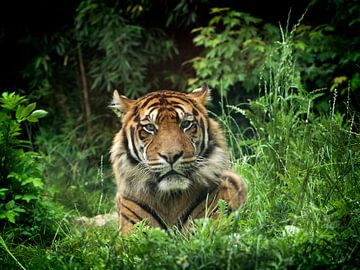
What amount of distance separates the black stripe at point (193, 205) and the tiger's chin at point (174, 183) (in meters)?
0.19

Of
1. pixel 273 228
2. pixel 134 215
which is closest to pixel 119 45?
pixel 134 215

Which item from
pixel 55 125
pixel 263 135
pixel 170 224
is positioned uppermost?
pixel 263 135

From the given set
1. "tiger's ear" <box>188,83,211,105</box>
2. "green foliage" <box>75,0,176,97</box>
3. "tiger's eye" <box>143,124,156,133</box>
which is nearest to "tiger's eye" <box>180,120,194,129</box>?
"tiger's eye" <box>143,124,156,133</box>

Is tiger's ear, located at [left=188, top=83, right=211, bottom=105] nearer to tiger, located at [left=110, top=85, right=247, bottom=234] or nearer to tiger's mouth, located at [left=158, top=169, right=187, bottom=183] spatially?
tiger, located at [left=110, top=85, right=247, bottom=234]

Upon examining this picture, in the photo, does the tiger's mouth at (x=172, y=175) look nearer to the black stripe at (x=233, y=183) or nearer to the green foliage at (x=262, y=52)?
the black stripe at (x=233, y=183)

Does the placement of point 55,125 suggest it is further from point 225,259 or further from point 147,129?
point 225,259

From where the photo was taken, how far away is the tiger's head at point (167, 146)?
4.61 m

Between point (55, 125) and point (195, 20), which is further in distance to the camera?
point (55, 125)

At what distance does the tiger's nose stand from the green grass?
0.49 metres

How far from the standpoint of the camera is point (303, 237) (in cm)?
359

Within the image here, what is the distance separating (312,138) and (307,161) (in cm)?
52

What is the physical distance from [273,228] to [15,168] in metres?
2.31

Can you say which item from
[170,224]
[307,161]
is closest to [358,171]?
[307,161]

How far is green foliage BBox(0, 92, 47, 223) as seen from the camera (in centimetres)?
516
